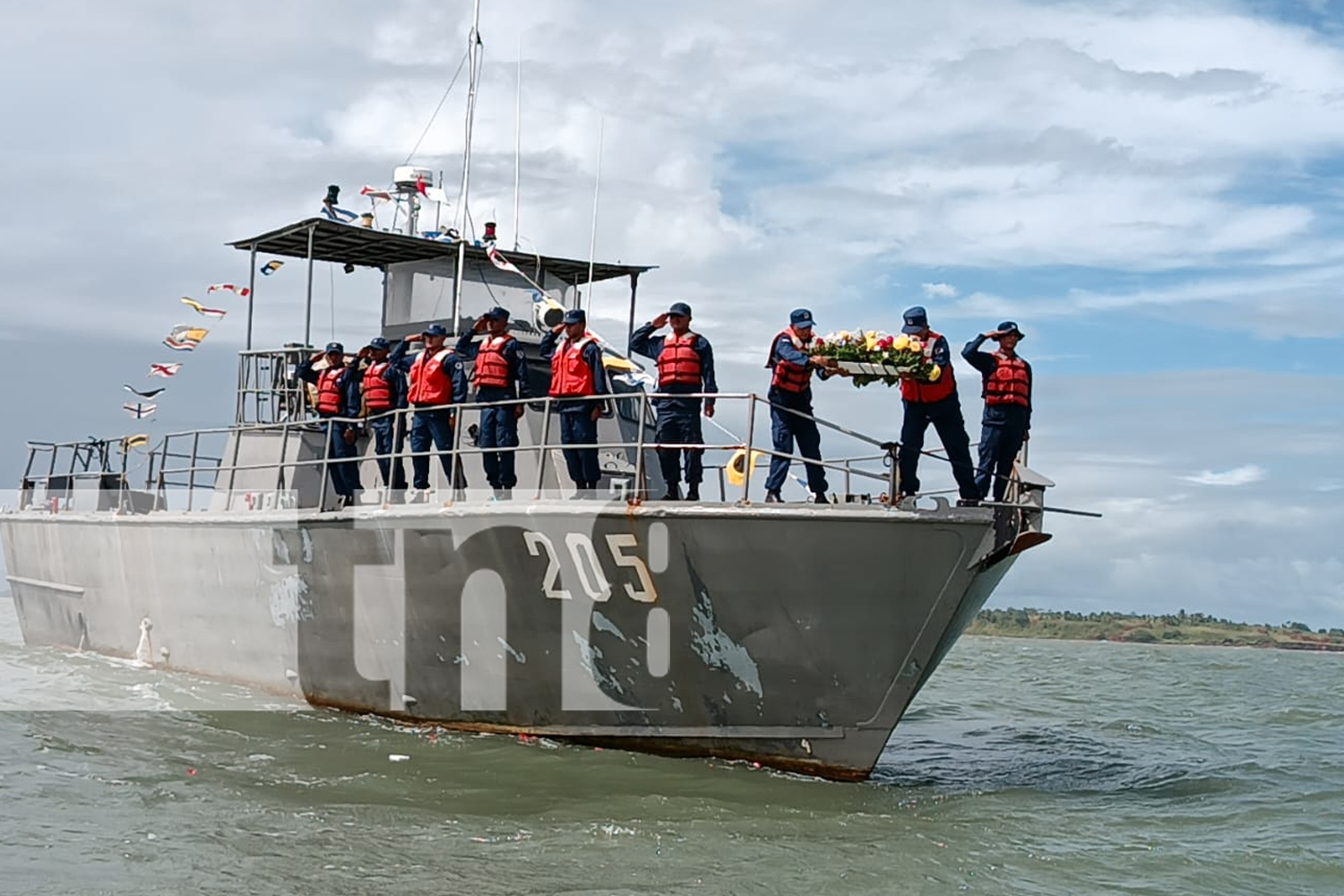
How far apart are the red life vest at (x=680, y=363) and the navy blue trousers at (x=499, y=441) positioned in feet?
4.30

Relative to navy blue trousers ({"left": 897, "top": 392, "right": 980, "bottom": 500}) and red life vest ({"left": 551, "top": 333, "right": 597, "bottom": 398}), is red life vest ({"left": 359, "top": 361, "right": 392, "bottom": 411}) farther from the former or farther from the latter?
navy blue trousers ({"left": 897, "top": 392, "right": 980, "bottom": 500})

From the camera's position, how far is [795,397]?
34.4 ft

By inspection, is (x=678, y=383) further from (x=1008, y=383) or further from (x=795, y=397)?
(x=1008, y=383)

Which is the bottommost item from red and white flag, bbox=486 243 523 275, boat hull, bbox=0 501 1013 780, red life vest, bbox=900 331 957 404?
boat hull, bbox=0 501 1013 780

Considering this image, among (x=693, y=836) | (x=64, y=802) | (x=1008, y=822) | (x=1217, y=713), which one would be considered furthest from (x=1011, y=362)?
(x=1217, y=713)

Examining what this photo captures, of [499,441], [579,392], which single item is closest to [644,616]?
[579,392]

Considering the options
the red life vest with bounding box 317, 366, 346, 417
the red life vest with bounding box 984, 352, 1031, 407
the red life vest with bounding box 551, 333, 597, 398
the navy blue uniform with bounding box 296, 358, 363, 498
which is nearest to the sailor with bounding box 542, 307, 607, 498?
the red life vest with bounding box 551, 333, 597, 398

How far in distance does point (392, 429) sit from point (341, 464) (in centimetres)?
75

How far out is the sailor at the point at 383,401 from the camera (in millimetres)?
12617

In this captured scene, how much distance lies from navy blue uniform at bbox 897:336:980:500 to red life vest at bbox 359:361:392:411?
15.8 ft

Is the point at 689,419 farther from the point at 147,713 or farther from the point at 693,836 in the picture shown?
the point at 147,713

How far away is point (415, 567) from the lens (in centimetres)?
1124

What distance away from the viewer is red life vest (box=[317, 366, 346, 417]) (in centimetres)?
1367

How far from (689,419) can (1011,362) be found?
235 centimetres
